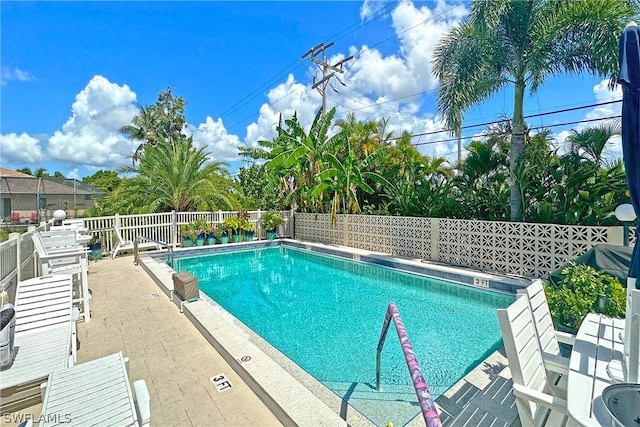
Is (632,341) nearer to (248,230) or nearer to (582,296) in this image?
(582,296)

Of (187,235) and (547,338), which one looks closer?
(547,338)

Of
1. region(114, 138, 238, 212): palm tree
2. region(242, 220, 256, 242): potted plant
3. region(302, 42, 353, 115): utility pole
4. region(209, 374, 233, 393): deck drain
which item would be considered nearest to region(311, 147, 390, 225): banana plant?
region(242, 220, 256, 242): potted plant

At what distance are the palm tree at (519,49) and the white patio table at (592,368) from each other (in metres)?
6.64

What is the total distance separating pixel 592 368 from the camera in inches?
81.0

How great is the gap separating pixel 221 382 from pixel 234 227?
36.3 ft

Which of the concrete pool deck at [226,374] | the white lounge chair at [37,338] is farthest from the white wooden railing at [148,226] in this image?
the concrete pool deck at [226,374]

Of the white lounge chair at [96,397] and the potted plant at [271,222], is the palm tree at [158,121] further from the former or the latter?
the white lounge chair at [96,397]

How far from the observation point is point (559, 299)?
348cm

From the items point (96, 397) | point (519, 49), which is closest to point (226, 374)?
point (96, 397)

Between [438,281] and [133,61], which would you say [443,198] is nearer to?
[438,281]

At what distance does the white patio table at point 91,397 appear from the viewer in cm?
207

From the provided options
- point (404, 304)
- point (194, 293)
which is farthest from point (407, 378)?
point (194, 293)

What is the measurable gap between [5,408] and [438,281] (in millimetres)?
8178

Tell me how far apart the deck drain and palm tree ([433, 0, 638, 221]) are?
8.40 metres
